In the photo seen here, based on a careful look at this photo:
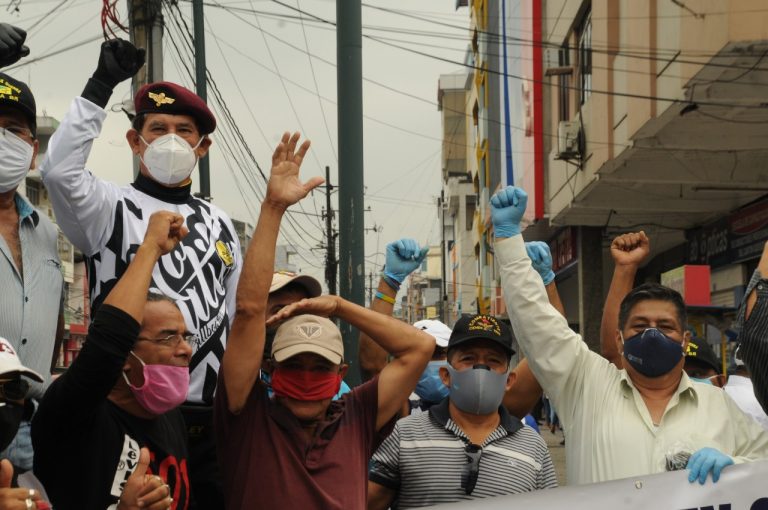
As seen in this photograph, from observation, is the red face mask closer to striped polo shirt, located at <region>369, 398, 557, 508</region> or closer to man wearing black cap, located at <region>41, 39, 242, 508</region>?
man wearing black cap, located at <region>41, 39, 242, 508</region>

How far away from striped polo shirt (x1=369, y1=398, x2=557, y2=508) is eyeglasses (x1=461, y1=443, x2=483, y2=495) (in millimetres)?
14

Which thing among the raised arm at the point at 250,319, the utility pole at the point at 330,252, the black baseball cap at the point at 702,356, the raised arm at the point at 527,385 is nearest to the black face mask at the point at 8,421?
the raised arm at the point at 250,319

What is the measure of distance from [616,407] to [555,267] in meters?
20.8

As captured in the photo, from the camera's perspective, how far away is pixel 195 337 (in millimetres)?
3814

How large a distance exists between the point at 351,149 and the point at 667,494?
3.85m

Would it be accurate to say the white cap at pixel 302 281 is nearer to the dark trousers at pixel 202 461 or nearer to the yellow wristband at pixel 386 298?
the yellow wristband at pixel 386 298

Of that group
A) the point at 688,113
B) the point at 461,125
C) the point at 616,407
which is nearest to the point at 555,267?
the point at 688,113

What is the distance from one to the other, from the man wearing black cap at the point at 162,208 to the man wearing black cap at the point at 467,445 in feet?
2.46

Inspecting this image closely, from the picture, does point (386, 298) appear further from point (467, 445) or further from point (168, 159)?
point (168, 159)

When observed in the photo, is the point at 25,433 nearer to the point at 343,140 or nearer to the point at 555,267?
the point at 343,140

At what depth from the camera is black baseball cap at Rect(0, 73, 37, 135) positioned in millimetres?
3633

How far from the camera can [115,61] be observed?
3758 mm

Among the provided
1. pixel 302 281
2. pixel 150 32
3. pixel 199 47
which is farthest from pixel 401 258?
pixel 199 47

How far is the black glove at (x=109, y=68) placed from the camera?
374 centimetres
